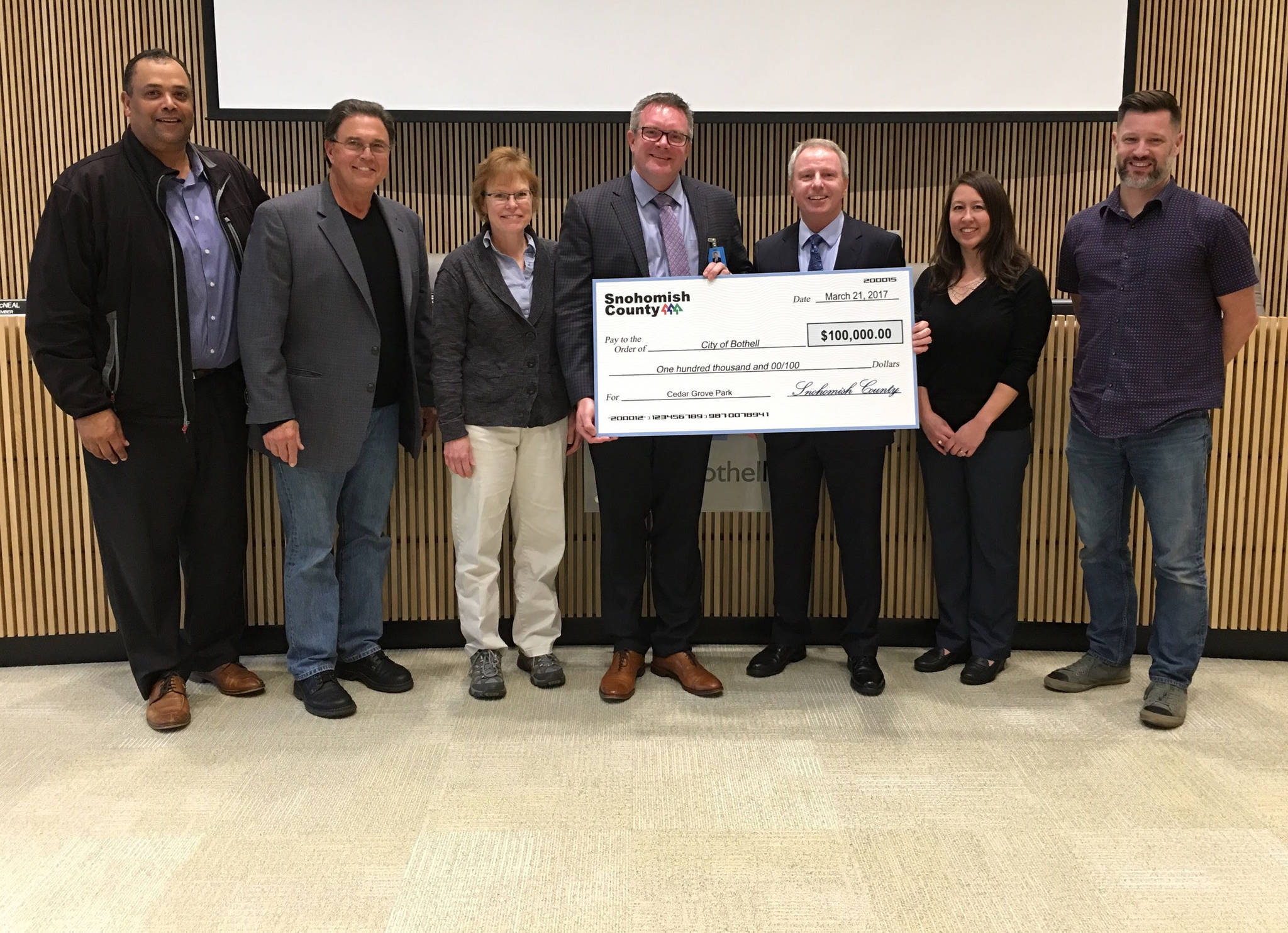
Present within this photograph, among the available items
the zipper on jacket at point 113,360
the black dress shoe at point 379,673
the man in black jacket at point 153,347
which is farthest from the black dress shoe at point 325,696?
the zipper on jacket at point 113,360

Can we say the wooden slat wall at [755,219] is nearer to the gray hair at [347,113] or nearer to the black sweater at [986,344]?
the black sweater at [986,344]

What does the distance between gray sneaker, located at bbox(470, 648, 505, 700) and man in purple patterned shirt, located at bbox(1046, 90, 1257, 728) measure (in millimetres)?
2120

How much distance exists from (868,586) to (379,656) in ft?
5.79

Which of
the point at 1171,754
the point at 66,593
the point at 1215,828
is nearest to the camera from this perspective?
the point at 1215,828

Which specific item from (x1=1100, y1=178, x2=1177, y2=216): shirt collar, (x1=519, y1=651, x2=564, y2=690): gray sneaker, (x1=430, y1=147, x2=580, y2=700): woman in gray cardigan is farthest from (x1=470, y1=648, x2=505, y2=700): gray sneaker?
(x1=1100, y1=178, x2=1177, y2=216): shirt collar

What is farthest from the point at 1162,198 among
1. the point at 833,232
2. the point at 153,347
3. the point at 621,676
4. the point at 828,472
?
the point at 153,347

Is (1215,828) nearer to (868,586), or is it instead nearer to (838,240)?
(868,586)

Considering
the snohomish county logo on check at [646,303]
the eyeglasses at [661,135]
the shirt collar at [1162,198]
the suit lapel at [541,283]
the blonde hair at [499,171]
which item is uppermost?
the eyeglasses at [661,135]

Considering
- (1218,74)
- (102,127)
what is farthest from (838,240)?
(102,127)

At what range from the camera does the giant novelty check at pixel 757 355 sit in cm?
301

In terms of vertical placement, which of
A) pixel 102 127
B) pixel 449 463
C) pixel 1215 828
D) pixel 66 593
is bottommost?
pixel 1215 828

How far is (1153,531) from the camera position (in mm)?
3121

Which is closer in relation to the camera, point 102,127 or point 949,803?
point 949,803

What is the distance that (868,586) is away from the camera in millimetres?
3297
